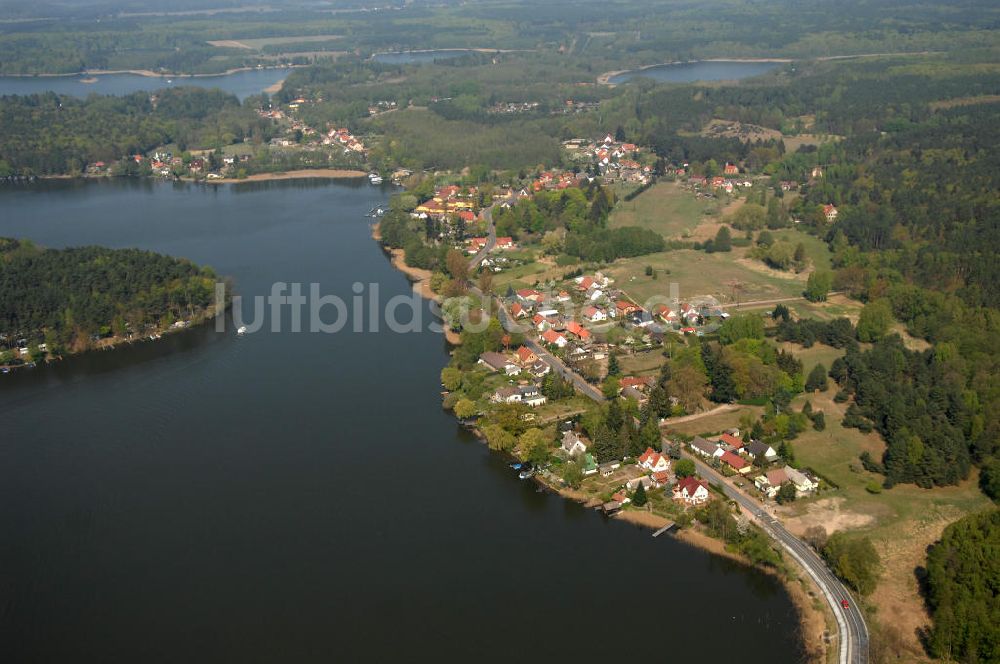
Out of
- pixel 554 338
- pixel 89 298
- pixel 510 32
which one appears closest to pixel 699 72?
pixel 510 32

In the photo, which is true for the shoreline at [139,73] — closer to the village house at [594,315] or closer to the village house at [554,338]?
the village house at [594,315]

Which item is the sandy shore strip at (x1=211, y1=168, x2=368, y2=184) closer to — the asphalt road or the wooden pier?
the asphalt road

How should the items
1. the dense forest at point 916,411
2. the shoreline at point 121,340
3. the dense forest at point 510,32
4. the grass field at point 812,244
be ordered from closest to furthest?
the dense forest at point 916,411
the shoreline at point 121,340
the grass field at point 812,244
the dense forest at point 510,32

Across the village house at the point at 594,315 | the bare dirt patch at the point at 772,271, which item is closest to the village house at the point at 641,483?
the village house at the point at 594,315

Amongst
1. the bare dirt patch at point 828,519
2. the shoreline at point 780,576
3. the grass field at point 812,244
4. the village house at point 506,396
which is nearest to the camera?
the shoreline at point 780,576

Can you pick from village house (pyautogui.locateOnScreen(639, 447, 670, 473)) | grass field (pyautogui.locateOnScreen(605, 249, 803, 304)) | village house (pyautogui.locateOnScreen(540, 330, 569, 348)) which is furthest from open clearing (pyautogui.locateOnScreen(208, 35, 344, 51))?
village house (pyautogui.locateOnScreen(639, 447, 670, 473))

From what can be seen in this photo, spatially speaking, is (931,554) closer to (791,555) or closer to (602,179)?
(791,555)
